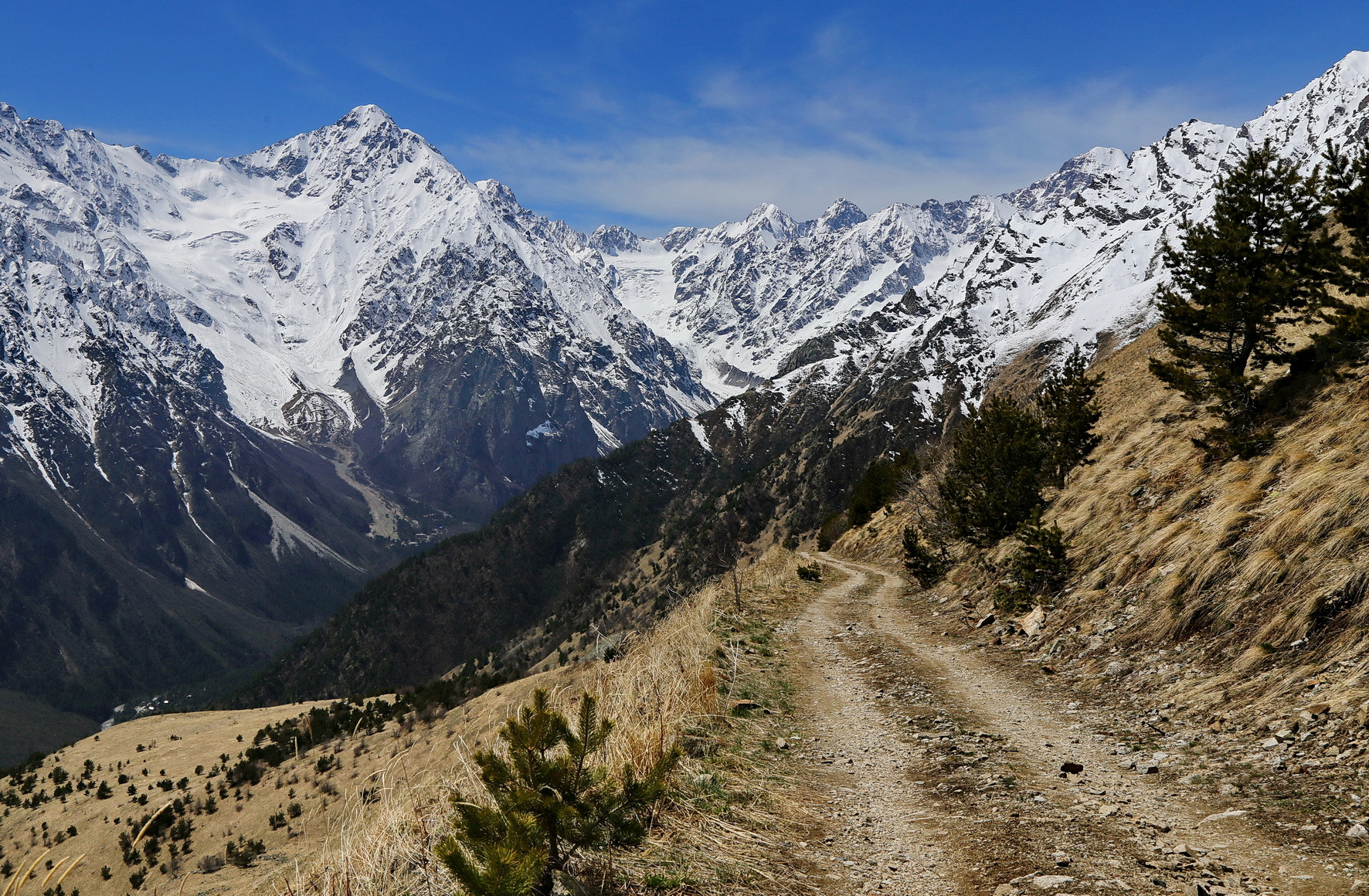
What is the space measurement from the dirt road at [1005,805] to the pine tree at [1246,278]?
9.52m

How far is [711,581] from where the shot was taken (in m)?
21.8

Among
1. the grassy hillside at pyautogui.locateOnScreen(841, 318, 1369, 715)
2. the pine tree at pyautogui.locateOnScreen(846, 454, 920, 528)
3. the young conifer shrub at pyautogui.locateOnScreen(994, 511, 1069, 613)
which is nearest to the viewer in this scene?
the grassy hillside at pyautogui.locateOnScreen(841, 318, 1369, 715)

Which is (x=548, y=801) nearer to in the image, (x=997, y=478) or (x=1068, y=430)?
(x=997, y=478)

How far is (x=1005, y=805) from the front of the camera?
6465 mm

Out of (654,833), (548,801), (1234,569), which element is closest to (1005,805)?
(654,833)

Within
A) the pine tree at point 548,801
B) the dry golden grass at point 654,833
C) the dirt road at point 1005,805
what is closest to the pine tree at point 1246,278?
the dirt road at point 1005,805

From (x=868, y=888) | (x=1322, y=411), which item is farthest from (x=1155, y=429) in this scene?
(x=868, y=888)

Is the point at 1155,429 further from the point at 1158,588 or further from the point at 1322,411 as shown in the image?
the point at 1158,588

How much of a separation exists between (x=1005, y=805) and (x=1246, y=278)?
1579 centimetres

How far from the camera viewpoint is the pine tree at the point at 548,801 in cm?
418

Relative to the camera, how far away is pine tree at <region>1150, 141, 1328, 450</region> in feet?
53.4

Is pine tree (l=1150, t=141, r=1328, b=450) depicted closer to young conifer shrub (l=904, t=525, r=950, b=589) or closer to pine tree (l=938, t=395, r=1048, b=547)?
pine tree (l=938, t=395, r=1048, b=547)

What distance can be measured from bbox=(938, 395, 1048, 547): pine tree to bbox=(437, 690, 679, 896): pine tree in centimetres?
1954

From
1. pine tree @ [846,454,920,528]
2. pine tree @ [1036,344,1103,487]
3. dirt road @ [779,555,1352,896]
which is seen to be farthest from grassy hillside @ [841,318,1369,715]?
pine tree @ [846,454,920,528]
